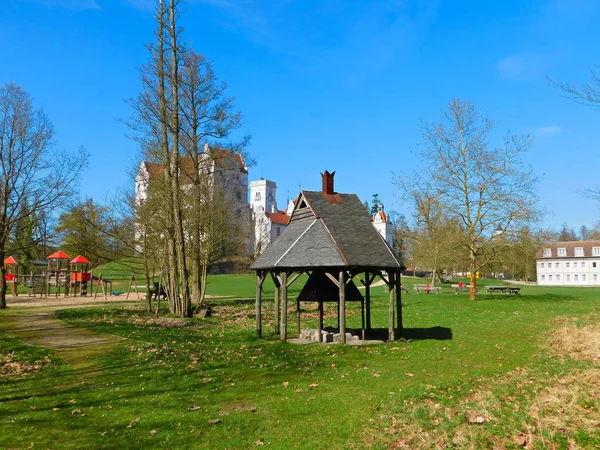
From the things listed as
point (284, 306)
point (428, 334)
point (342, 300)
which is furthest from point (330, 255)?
point (428, 334)

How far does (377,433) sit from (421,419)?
84 centimetres

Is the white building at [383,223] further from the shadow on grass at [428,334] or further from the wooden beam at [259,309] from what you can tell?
the wooden beam at [259,309]

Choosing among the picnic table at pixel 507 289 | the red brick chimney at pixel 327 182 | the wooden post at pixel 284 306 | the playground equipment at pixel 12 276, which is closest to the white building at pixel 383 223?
the picnic table at pixel 507 289

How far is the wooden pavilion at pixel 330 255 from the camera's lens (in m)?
15.5

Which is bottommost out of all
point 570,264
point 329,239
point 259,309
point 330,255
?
point 259,309

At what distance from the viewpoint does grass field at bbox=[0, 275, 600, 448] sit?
280 inches

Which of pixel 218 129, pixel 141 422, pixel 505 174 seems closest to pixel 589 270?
pixel 505 174

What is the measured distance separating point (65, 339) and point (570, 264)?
98.1m

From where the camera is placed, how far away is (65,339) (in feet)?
51.3

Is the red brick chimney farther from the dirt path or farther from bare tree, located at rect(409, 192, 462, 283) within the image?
bare tree, located at rect(409, 192, 462, 283)

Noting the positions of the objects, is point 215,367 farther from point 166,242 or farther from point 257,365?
point 166,242

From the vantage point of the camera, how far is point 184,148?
96.8 ft

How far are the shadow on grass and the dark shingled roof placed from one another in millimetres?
3177

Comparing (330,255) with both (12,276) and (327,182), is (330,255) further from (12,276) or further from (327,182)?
(12,276)
